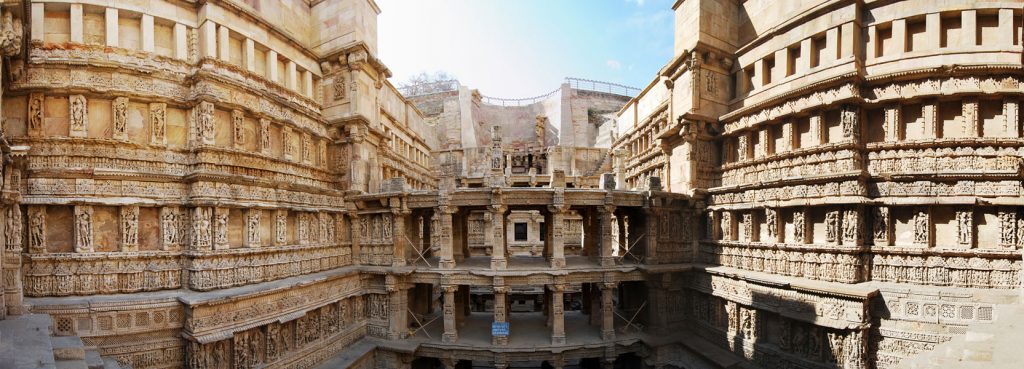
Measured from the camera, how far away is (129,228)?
1105 centimetres

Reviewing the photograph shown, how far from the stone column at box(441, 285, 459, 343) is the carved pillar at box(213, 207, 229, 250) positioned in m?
7.32

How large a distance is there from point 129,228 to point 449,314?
1006 cm

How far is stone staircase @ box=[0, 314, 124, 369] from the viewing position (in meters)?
6.36

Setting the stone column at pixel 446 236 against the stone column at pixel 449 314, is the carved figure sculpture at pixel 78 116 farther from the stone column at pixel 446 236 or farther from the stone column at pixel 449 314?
the stone column at pixel 449 314

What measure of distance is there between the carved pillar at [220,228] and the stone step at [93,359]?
10.8ft

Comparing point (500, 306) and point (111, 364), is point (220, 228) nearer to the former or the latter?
point (111, 364)

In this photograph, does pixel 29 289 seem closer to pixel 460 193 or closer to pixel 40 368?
pixel 40 368

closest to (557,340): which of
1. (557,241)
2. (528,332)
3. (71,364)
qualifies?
(528,332)

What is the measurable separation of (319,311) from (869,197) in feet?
59.0

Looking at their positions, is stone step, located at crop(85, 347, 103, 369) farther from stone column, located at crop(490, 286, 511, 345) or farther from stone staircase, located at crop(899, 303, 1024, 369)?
stone staircase, located at crop(899, 303, 1024, 369)

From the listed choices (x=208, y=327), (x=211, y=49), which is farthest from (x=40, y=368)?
(x=211, y=49)

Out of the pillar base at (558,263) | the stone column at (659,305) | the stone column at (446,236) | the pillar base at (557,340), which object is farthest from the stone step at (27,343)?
the stone column at (659,305)

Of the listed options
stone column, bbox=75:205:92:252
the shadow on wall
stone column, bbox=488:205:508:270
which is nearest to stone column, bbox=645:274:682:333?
the shadow on wall

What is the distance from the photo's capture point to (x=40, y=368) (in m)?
6.03
